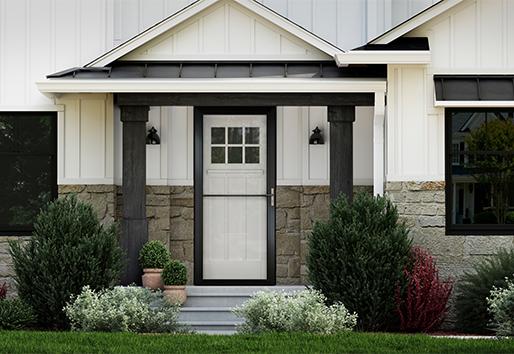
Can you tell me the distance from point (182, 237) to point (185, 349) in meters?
4.65

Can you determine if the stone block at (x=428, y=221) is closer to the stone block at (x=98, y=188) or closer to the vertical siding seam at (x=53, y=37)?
the stone block at (x=98, y=188)

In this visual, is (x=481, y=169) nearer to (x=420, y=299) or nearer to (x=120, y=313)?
(x=420, y=299)

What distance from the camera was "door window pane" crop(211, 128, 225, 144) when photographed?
1583 centimetres

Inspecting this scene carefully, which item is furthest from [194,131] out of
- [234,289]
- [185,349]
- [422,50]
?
[185,349]

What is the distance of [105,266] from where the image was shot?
13766 mm

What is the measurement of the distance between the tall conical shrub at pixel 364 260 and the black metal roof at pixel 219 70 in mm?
2017

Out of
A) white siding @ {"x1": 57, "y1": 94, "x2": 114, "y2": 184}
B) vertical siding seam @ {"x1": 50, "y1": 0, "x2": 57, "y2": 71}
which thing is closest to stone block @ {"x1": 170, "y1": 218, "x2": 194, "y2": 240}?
white siding @ {"x1": 57, "y1": 94, "x2": 114, "y2": 184}

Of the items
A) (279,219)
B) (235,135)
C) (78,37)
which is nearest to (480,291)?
(279,219)

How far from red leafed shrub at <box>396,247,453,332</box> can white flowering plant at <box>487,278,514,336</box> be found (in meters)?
0.68

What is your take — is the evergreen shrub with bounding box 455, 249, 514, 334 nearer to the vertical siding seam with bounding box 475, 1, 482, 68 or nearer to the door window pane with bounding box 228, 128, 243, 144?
the vertical siding seam with bounding box 475, 1, 482, 68

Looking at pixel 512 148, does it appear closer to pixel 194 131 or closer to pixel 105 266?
pixel 194 131

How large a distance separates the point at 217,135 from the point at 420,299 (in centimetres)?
390

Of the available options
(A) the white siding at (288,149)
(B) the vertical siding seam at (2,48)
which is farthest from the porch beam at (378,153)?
(B) the vertical siding seam at (2,48)

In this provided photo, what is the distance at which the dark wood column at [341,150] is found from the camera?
1488 cm
